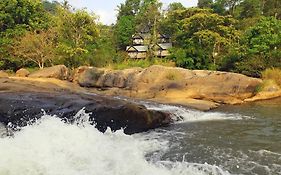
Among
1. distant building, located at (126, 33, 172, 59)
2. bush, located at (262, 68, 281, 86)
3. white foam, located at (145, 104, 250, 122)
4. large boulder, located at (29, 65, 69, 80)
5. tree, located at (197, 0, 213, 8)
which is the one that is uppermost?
tree, located at (197, 0, 213, 8)

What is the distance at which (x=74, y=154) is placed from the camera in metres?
6.95

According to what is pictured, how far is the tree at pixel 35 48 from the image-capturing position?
28891mm

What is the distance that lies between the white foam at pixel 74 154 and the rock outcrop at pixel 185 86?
10.2 meters

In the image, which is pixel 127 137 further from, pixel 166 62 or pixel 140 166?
pixel 166 62

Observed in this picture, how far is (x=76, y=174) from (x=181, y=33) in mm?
28328

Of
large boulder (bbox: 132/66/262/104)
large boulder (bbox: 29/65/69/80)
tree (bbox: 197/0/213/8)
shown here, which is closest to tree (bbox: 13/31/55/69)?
large boulder (bbox: 29/65/69/80)

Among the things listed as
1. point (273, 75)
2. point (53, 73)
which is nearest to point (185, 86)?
point (273, 75)

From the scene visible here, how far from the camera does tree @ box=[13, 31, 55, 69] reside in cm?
2889

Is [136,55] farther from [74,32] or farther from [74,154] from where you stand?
[74,154]

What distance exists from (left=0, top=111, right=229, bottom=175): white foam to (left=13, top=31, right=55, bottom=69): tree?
21.5 metres

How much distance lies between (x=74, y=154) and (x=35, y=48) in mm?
23884

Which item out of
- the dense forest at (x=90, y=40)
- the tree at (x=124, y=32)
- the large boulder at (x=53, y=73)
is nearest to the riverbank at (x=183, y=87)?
the large boulder at (x=53, y=73)

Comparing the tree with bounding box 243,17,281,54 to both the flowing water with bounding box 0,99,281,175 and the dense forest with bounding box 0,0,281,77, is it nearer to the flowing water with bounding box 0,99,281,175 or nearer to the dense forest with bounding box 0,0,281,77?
the dense forest with bounding box 0,0,281,77

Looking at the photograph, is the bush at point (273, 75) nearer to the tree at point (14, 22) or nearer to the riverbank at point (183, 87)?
the riverbank at point (183, 87)
